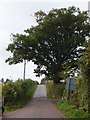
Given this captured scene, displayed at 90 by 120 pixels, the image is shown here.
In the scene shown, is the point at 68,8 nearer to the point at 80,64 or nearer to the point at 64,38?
the point at 64,38

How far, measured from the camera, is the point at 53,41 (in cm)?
4953

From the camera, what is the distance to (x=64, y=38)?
164 feet

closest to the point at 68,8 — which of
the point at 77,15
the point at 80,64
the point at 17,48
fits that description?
the point at 77,15

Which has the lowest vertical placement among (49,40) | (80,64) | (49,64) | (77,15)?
(80,64)

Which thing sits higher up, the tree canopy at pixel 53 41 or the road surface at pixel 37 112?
the tree canopy at pixel 53 41

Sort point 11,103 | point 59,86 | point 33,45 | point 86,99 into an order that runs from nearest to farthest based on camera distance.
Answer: point 86,99 < point 11,103 < point 59,86 < point 33,45

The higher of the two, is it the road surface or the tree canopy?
the tree canopy

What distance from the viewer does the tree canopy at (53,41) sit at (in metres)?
49.0

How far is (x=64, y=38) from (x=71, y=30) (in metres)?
1.52

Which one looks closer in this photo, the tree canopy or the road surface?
the road surface

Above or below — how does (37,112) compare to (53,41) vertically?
below

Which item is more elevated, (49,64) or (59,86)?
(49,64)

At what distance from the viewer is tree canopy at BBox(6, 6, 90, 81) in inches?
1931

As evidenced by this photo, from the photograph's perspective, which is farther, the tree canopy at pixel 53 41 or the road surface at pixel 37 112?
the tree canopy at pixel 53 41
